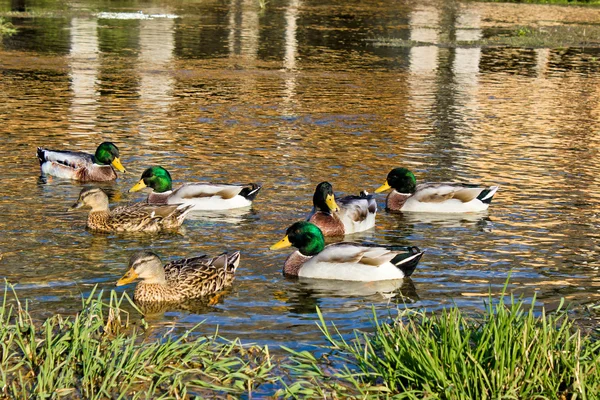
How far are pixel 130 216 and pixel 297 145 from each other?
6.30 m

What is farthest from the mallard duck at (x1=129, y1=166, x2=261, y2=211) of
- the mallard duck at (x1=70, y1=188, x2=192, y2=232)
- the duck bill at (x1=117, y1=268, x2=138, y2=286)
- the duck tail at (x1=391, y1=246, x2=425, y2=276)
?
the duck bill at (x1=117, y1=268, x2=138, y2=286)

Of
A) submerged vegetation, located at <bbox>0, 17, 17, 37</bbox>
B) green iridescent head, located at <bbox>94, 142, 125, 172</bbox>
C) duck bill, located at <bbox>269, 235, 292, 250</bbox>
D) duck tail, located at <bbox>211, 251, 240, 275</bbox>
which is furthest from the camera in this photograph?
submerged vegetation, located at <bbox>0, 17, 17, 37</bbox>

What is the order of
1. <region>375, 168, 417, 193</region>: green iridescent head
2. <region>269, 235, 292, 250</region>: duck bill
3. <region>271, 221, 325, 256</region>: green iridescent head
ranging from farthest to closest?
1. <region>375, 168, 417, 193</region>: green iridescent head
2. <region>269, 235, 292, 250</region>: duck bill
3. <region>271, 221, 325, 256</region>: green iridescent head

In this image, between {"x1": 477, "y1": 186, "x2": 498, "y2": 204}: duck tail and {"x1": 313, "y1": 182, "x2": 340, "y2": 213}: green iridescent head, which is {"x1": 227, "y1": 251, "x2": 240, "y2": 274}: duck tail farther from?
{"x1": 477, "y1": 186, "x2": 498, "y2": 204}: duck tail

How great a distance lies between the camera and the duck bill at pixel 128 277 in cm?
941

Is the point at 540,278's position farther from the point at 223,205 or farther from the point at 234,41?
the point at 234,41

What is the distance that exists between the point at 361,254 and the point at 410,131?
10.2 m

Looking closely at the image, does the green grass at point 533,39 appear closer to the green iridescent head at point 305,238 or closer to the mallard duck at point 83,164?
the mallard duck at point 83,164

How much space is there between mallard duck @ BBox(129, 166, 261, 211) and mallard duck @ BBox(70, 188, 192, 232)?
0.83 metres

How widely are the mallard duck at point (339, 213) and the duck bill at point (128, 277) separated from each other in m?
3.49

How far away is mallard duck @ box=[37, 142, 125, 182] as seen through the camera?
1551cm

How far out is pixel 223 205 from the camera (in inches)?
536

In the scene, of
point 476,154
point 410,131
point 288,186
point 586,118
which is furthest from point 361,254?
point 586,118

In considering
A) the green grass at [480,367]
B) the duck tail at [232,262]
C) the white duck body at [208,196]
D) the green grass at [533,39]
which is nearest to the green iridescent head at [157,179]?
the white duck body at [208,196]
